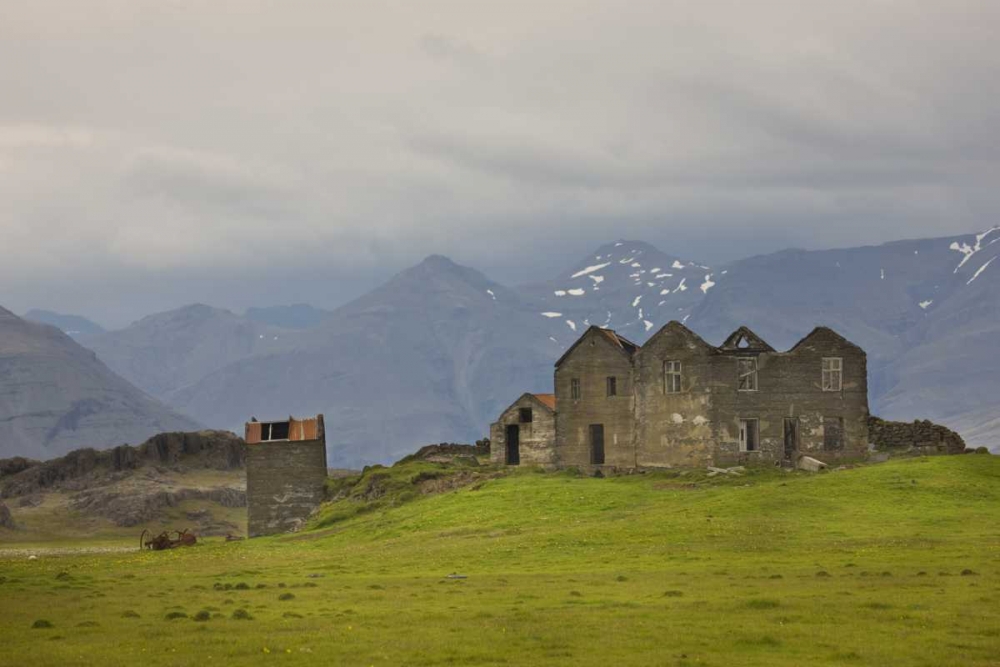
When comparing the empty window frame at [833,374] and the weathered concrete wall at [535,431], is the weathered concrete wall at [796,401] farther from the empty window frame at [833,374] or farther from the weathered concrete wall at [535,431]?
the weathered concrete wall at [535,431]

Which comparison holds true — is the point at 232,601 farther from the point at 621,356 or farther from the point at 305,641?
the point at 621,356

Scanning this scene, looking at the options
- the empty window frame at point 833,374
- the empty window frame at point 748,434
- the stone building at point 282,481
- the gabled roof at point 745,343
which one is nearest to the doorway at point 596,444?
the gabled roof at point 745,343

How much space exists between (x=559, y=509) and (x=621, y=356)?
2419cm

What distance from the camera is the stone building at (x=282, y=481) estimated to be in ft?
350

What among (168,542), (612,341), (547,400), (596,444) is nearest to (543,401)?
(547,400)

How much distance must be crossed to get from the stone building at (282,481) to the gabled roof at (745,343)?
103ft

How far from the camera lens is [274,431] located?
4321 inches

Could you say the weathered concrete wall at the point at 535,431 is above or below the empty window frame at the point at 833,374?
below

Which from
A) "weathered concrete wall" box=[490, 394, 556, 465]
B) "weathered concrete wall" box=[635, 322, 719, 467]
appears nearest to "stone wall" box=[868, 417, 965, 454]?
"weathered concrete wall" box=[635, 322, 719, 467]

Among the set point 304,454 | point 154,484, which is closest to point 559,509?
point 304,454

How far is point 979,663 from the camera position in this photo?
3409 cm

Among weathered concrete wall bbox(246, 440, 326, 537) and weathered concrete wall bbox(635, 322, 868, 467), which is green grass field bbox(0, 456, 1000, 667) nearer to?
weathered concrete wall bbox(635, 322, 868, 467)

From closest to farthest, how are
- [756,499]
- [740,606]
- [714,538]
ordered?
Result: 1. [740,606]
2. [714,538]
3. [756,499]

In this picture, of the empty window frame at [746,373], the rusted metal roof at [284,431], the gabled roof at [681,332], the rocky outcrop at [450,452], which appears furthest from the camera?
the rocky outcrop at [450,452]
